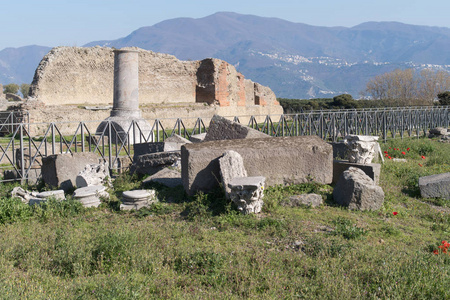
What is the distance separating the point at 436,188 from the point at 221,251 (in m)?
4.68

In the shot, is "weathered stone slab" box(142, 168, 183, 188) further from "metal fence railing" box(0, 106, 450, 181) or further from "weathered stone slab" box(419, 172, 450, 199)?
"weathered stone slab" box(419, 172, 450, 199)

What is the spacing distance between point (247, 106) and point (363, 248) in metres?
29.5

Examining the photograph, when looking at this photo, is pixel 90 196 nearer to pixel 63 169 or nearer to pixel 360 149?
pixel 63 169

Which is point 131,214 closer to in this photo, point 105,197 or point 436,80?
point 105,197

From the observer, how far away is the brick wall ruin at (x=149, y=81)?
79.6ft

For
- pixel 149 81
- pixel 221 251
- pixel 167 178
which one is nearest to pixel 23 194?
pixel 167 178

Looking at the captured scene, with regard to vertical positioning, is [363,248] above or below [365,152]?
below

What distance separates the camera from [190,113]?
27.7 m

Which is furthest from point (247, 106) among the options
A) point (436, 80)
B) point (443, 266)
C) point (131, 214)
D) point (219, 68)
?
point (443, 266)

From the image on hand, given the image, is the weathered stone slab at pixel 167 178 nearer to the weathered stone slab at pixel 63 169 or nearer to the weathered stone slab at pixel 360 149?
the weathered stone slab at pixel 63 169

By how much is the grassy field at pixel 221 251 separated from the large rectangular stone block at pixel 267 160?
1.12 ft

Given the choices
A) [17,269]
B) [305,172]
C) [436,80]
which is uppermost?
[436,80]

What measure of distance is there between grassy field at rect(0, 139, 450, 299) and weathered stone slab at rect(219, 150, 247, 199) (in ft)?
1.15

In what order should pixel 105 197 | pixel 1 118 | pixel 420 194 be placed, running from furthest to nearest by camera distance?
pixel 1 118 → pixel 420 194 → pixel 105 197
